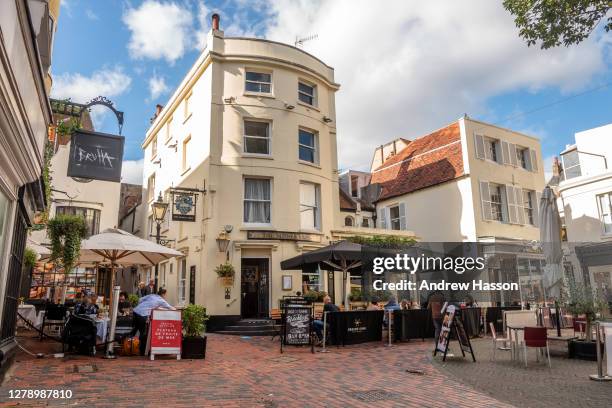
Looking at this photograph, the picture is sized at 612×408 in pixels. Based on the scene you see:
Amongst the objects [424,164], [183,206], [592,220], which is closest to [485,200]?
[424,164]

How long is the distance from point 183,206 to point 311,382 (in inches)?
428

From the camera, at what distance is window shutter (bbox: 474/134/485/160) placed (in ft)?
76.9

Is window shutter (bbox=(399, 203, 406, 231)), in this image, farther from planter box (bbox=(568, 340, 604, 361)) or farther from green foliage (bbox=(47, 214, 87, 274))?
green foliage (bbox=(47, 214, 87, 274))

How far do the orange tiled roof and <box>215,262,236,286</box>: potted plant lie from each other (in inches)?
509

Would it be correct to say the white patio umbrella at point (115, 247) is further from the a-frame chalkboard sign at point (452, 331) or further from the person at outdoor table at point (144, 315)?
the a-frame chalkboard sign at point (452, 331)

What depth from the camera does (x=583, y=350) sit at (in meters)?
9.51

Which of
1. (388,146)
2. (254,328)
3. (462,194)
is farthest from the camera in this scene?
(388,146)

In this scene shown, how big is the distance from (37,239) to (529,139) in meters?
26.2

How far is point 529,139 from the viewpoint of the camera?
1029 inches

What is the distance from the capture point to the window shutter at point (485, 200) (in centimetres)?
2265

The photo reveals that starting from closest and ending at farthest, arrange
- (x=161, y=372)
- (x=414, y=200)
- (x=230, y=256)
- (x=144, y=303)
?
(x=161, y=372) → (x=144, y=303) → (x=230, y=256) → (x=414, y=200)

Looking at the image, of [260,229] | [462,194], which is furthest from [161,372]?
[462,194]

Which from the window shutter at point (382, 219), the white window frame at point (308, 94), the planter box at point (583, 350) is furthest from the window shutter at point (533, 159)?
the planter box at point (583, 350)

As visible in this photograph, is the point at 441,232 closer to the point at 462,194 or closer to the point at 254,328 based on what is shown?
the point at 462,194
